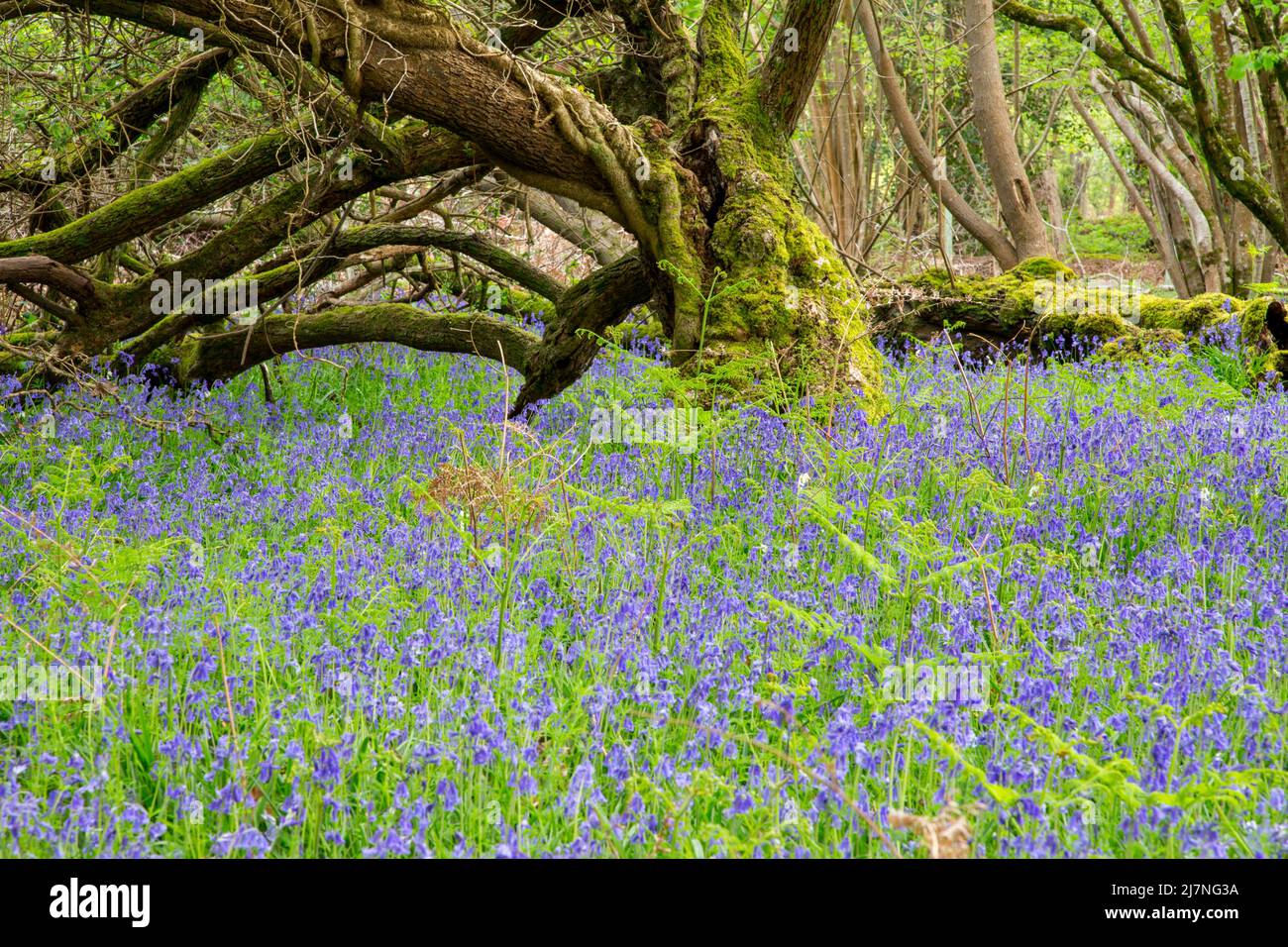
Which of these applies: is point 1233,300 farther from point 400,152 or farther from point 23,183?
point 23,183

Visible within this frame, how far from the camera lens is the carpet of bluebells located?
2180 mm

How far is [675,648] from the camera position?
3.10 m

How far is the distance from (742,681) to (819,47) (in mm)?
4210

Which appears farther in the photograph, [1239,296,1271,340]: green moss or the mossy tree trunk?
[1239,296,1271,340]: green moss

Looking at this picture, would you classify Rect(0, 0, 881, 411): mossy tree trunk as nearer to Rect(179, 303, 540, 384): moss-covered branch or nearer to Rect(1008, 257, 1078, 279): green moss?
Rect(179, 303, 540, 384): moss-covered branch

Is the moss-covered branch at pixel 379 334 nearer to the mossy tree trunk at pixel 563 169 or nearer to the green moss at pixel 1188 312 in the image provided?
the mossy tree trunk at pixel 563 169

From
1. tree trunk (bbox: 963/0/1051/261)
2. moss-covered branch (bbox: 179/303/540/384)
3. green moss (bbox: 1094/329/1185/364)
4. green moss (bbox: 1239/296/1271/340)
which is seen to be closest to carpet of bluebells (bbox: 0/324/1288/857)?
moss-covered branch (bbox: 179/303/540/384)

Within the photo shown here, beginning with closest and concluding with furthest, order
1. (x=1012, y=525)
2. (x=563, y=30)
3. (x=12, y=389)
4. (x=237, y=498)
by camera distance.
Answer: (x=1012, y=525)
(x=237, y=498)
(x=12, y=389)
(x=563, y=30)

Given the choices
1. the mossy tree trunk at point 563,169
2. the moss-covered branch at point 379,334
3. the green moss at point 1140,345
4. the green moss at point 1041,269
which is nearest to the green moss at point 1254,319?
the green moss at point 1140,345

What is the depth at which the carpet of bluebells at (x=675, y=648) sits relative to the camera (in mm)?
2180

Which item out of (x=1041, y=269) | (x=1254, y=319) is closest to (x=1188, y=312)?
(x=1254, y=319)

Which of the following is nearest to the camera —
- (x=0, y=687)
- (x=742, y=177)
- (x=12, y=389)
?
(x=0, y=687)

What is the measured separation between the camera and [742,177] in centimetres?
571

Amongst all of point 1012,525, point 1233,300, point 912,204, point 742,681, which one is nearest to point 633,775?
point 742,681
